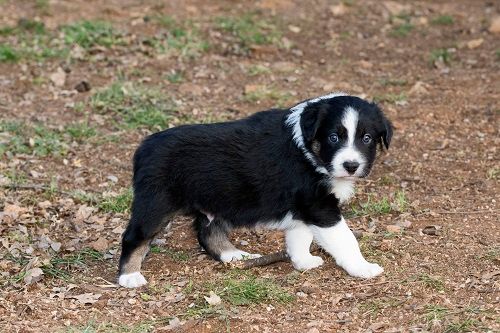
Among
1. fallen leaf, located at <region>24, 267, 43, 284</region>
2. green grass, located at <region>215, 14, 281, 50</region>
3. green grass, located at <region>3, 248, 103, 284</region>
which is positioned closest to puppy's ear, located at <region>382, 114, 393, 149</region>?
green grass, located at <region>3, 248, 103, 284</region>

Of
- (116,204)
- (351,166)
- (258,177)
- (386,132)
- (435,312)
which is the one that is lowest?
(116,204)

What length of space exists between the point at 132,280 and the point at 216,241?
2.81ft

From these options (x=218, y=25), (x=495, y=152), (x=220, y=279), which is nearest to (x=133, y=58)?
(x=218, y=25)

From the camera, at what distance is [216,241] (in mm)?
7465

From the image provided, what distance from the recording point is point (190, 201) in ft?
23.0

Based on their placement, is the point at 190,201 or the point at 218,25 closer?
the point at 190,201

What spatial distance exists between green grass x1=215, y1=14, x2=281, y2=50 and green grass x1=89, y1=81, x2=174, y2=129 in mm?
1961

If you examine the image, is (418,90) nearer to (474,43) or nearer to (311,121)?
(474,43)

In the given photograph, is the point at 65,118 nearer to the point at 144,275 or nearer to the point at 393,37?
the point at 144,275

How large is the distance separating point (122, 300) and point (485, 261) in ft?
8.64

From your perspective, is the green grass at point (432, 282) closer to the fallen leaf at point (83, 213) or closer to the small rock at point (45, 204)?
the fallen leaf at point (83, 213)

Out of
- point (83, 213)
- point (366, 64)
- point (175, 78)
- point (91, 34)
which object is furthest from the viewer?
point (91, 34)

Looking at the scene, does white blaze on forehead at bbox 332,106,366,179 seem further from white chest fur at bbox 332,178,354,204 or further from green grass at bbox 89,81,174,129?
green grass at bbox 89,81,174,129

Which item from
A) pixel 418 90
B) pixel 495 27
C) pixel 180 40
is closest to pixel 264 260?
pixel 418 90
